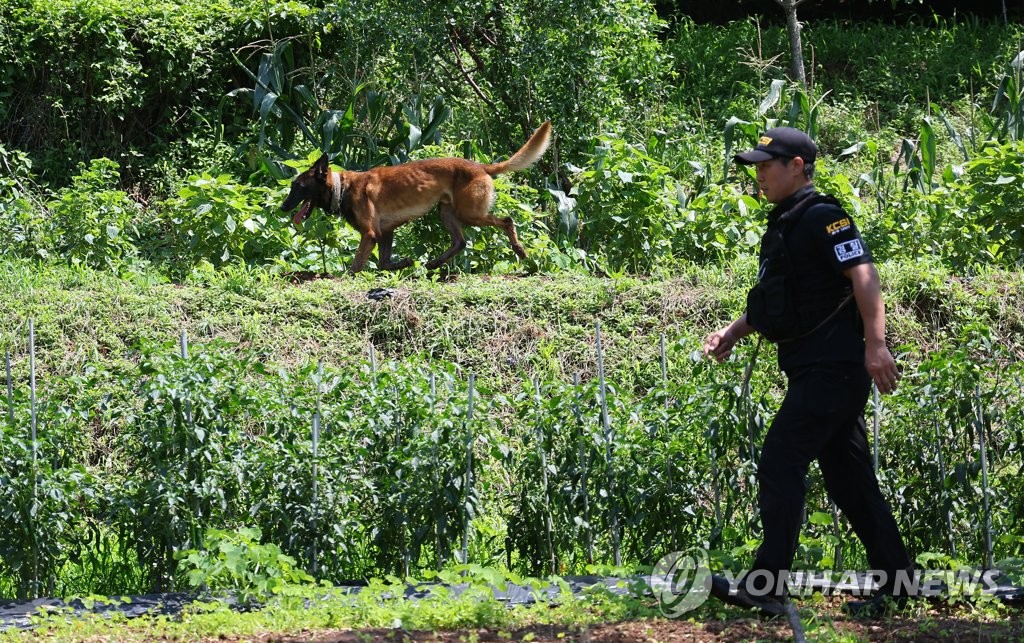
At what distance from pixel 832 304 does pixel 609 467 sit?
130 cm

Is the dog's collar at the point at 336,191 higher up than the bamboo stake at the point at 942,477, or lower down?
higher up

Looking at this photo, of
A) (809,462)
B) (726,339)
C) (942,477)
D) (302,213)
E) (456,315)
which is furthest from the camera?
(302,213)

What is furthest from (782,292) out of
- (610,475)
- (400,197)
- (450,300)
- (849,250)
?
(400,197)

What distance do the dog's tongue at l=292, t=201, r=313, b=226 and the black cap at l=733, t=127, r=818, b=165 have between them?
199 inches

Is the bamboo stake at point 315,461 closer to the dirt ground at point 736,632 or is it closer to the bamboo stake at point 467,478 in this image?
the bamboo stake at point 467,478

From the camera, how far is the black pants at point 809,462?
4305mm

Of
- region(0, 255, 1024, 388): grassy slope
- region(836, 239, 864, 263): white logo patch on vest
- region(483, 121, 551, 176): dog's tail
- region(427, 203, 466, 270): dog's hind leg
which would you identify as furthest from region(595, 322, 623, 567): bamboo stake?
region(483, 121, 551, 176): dog's tail

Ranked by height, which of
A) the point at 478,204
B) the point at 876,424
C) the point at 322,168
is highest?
the point at 322,168

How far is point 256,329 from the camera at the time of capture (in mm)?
7785

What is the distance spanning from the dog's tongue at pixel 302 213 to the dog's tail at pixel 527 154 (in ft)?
4.33

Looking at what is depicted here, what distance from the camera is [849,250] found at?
13.9 ft

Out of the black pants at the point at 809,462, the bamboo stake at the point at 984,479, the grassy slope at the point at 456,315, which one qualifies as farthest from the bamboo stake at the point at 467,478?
the grassy slope at the point at 456,315

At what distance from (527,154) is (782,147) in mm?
4989

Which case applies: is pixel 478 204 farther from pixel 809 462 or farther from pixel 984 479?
pixel 809 462
